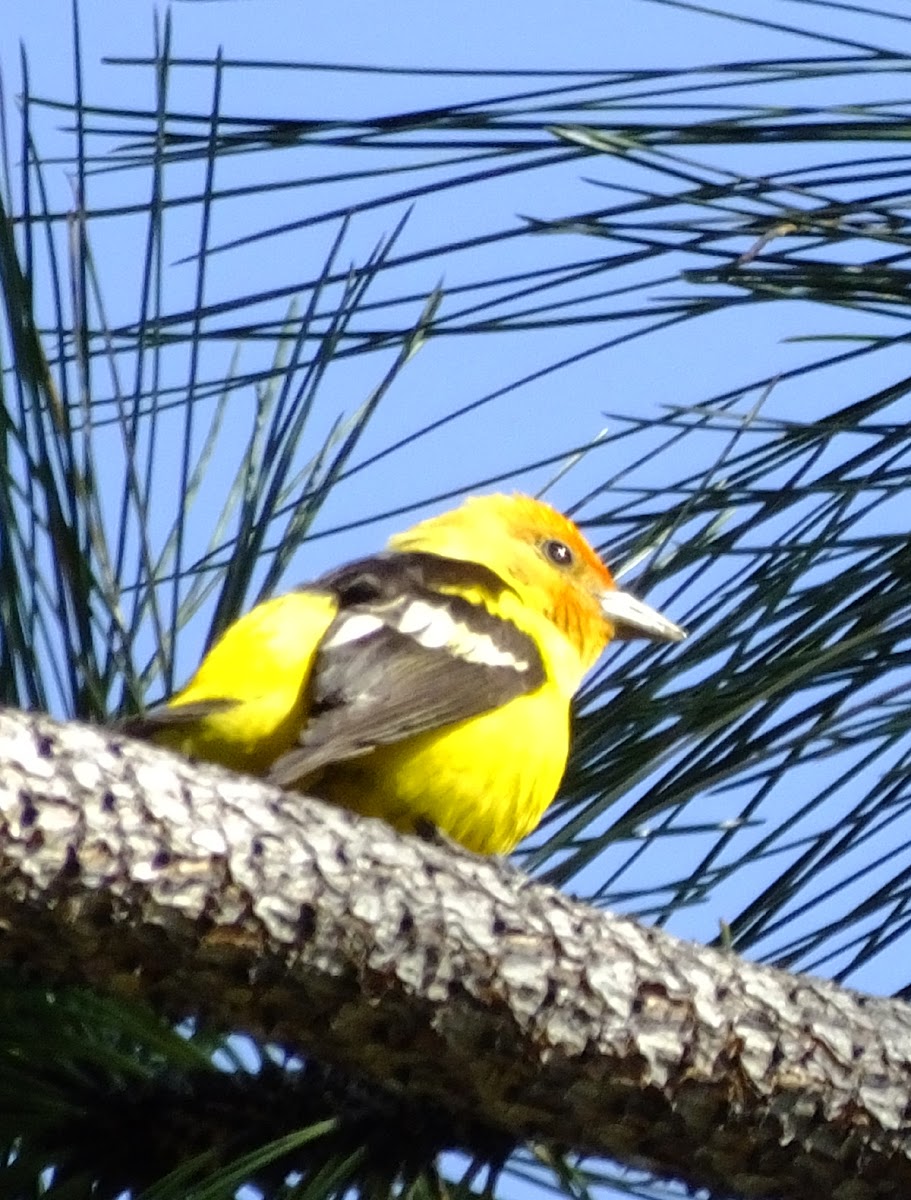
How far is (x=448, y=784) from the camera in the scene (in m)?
2.60

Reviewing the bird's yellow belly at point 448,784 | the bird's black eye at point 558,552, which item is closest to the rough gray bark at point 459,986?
the bird's yellow belly at point 448,784

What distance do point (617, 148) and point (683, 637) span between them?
0.56 m

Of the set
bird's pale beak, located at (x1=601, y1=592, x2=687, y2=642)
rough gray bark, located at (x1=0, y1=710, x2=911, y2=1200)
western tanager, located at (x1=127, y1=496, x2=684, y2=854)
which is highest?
rough gray bark, located at (x1=0, y1=710, x2=911, y2=1200)

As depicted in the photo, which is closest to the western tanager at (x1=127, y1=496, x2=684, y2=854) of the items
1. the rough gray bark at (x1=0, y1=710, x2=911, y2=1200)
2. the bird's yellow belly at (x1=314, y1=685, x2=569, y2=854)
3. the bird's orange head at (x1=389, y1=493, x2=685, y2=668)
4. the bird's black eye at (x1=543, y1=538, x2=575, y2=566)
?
the bird's yellow belly at (x1=314, y1=685, x2=569, y2=854)

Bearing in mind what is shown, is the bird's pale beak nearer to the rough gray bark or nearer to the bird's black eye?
the bird's black eye

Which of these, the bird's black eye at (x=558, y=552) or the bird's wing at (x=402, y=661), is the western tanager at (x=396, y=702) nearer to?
the bird's wing at (x=402, y=661)

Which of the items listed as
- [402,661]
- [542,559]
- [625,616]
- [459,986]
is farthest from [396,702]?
[459,986]

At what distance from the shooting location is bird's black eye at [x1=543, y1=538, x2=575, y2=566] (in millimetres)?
3453

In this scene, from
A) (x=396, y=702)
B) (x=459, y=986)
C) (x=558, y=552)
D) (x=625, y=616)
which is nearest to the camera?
(x=459, y=986)

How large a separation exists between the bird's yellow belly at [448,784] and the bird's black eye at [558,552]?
2.81 feet

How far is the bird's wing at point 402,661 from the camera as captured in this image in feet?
7.89

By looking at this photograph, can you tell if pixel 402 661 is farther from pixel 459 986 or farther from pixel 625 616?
pixel 459 986

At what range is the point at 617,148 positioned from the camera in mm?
1801

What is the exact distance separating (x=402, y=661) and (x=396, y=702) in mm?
124
